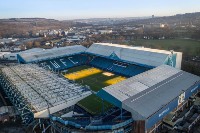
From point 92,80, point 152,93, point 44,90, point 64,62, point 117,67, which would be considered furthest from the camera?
point 64,62

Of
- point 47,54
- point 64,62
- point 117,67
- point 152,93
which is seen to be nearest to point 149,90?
point 152,93

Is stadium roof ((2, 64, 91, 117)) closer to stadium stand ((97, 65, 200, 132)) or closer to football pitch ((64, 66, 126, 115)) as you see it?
football pitch ((64, 66, 126, 115))

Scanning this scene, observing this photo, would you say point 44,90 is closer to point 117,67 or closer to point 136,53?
point 117,67

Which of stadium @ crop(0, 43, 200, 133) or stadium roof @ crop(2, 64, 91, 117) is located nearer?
stadium @ crop(0, 43, 200, 133)

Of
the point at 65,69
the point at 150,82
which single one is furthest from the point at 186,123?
the point at 65,69

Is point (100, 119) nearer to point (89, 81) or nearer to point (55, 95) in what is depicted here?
point (55, 95)

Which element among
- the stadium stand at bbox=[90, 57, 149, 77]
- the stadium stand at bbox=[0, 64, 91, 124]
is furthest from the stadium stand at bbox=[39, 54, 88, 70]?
the stadium stand at bbox=[0, 64, 91, 124]
